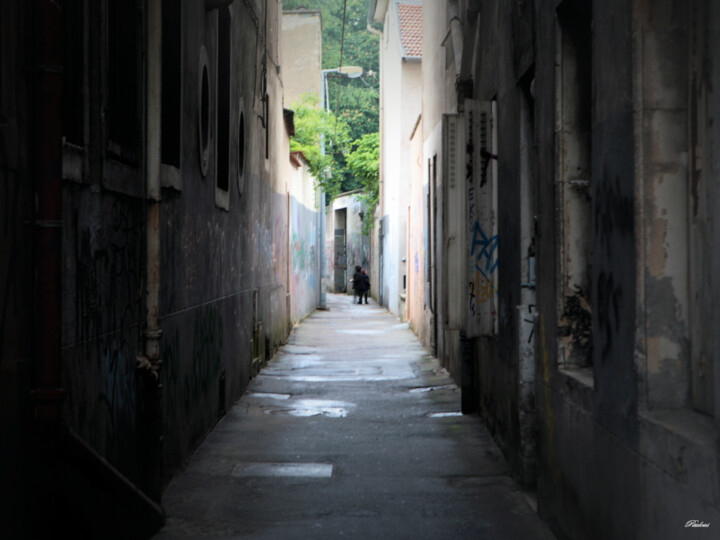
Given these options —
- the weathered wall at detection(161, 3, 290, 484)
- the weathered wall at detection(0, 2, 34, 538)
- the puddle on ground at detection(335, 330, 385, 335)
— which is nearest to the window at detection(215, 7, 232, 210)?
the weathered wall at detection(161, 3, 290, 484)

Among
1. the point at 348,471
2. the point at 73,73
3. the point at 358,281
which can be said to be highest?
the point at 73,73

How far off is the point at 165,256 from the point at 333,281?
3883cm

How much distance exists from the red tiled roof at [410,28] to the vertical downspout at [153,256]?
64.6ft

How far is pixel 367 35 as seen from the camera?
52875mm

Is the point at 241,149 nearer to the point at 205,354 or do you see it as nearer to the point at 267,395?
the point at 267,395

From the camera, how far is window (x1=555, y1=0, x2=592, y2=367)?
5.54 m

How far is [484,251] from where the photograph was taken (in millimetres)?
8719

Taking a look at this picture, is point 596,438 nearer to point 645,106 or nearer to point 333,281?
point 645,106

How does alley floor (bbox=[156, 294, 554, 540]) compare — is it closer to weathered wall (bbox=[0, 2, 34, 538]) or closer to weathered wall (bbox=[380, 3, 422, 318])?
weathered wall (bbox=[0, 2, 34, 538])

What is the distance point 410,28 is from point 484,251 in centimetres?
1883

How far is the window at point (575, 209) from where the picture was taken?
5543mm

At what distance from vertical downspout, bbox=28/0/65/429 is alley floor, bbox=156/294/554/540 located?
2074mm

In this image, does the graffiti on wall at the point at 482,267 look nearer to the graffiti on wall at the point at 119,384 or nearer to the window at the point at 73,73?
the graffiti on wall at the point at 119,384

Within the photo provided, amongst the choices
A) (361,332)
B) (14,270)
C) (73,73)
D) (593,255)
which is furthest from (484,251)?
(361,332)
